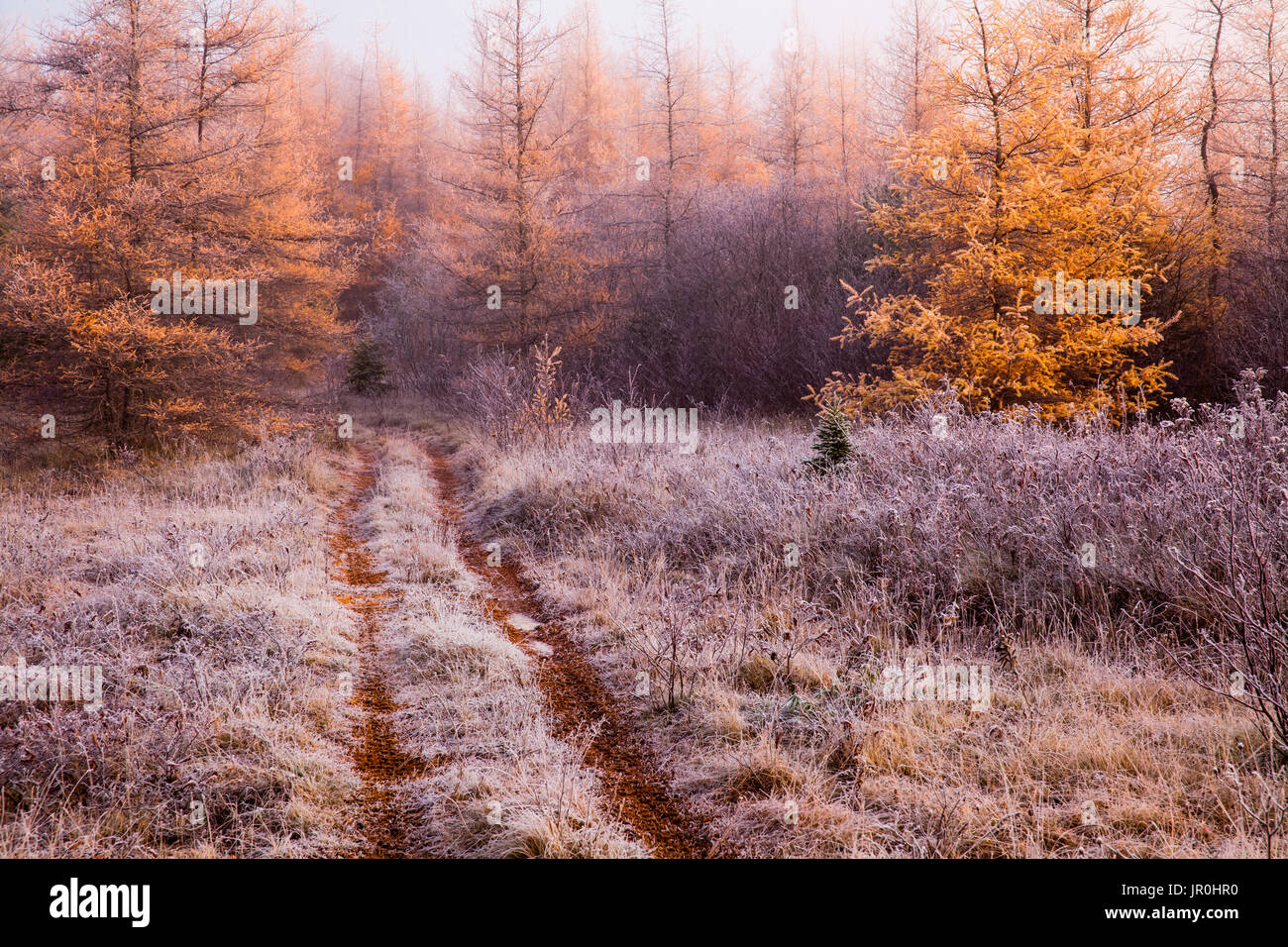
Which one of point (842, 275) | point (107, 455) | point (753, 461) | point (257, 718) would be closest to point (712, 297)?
point (842, 275)

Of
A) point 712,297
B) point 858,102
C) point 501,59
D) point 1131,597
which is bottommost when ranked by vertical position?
point 1131,597

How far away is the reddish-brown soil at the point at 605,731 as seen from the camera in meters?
3.13

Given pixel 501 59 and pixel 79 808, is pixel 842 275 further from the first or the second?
pixel 79 808

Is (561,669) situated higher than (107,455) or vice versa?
(107,455)

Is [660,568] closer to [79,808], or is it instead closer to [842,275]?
[79,808]

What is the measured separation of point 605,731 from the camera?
13.3ft

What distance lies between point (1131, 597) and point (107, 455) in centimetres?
1401

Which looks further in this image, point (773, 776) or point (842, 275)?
point (842, 275)

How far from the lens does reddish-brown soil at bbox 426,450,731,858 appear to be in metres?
3.13

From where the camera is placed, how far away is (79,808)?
2.99 metres

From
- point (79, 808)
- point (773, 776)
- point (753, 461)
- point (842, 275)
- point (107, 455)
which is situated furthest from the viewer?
point (842, 275)

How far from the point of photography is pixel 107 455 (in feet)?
39.2
